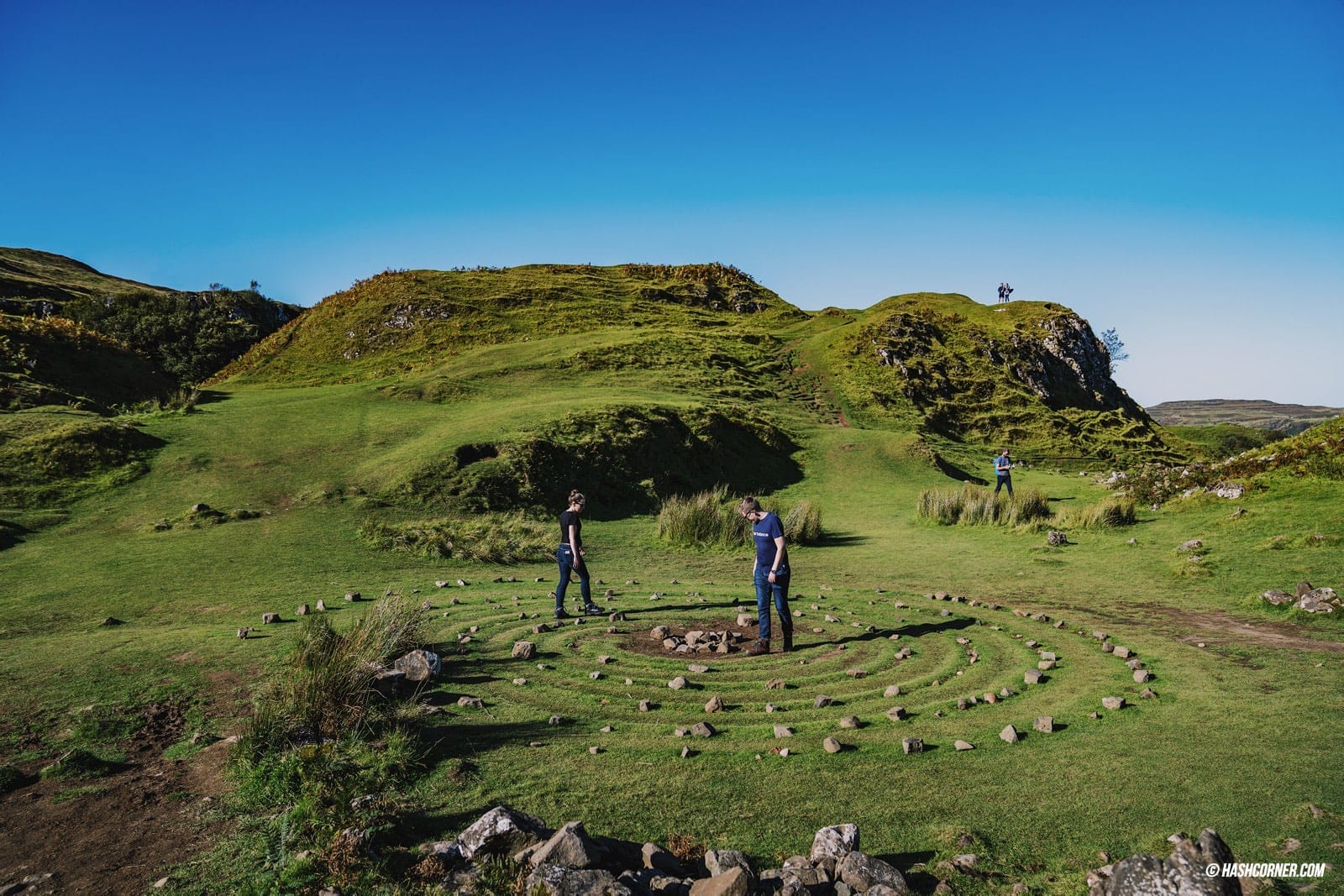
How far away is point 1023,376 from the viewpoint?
6588 cm

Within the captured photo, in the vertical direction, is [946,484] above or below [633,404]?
below

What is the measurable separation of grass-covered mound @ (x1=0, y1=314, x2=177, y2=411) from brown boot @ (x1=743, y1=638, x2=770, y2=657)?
26.6m

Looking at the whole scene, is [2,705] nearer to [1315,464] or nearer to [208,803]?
[208,803]

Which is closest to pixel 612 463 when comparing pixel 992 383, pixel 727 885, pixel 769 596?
pixel 769 596

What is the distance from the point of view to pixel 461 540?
17906mm

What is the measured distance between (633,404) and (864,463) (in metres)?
12.1

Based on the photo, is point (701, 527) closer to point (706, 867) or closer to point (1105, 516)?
point (1105, 516)

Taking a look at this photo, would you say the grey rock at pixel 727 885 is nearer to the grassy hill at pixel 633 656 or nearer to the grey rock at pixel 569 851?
the grey rock at pixel 569 851

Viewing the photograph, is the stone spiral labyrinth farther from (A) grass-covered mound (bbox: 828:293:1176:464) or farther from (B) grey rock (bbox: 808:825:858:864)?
(A) grass-covered mound (bbox: 828:293:1176:464)

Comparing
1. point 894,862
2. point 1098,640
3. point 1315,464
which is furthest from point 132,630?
point 1315,464

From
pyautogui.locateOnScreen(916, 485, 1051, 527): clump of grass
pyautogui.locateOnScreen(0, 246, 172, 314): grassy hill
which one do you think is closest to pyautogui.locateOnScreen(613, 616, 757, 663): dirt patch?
pyautogui.locateOnScreen(916, 485, 1051, 527): clump of grass

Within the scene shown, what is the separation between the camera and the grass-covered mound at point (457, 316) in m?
50.8

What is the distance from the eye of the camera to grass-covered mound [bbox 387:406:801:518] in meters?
22.6

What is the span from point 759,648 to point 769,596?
2.46ft
